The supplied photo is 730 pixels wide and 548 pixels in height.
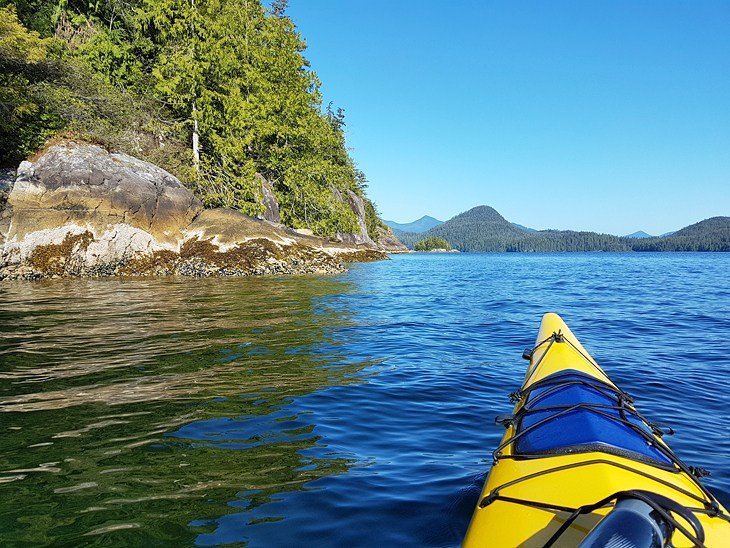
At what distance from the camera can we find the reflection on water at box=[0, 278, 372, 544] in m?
2.74

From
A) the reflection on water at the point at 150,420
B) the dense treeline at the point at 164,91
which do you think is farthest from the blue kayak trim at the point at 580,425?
the dense treeline at the point at 164,91

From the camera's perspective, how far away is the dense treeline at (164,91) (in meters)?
18.4

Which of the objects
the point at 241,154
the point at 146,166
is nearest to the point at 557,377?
the point at 146,166

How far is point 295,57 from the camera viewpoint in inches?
1261

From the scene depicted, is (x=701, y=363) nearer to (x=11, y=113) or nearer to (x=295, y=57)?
(x=11, y=113)

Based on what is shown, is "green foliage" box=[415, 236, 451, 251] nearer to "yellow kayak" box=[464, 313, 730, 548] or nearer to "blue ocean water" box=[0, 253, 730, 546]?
"blue ocean water" box=[0, 253, 730, 546]

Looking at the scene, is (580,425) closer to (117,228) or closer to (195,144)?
(117,228)

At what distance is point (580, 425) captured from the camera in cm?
286

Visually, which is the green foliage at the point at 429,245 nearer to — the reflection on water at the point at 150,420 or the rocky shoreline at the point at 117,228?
the rocky shoreline at the point at 117,228

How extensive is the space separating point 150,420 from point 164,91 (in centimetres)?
2196

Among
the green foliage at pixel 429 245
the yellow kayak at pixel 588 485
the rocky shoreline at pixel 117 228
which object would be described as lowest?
the yellow kayak at pixel 588 485

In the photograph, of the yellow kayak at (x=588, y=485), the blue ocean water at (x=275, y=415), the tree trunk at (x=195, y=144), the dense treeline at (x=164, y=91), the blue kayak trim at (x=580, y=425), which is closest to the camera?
the yellow kayak at (x=588, y=485)

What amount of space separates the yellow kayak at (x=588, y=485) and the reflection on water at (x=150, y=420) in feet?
4.59

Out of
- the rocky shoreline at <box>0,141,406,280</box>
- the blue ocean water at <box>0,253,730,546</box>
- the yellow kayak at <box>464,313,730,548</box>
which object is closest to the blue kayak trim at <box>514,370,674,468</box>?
the yellow kayak at <box>464,313,730,548</box>
